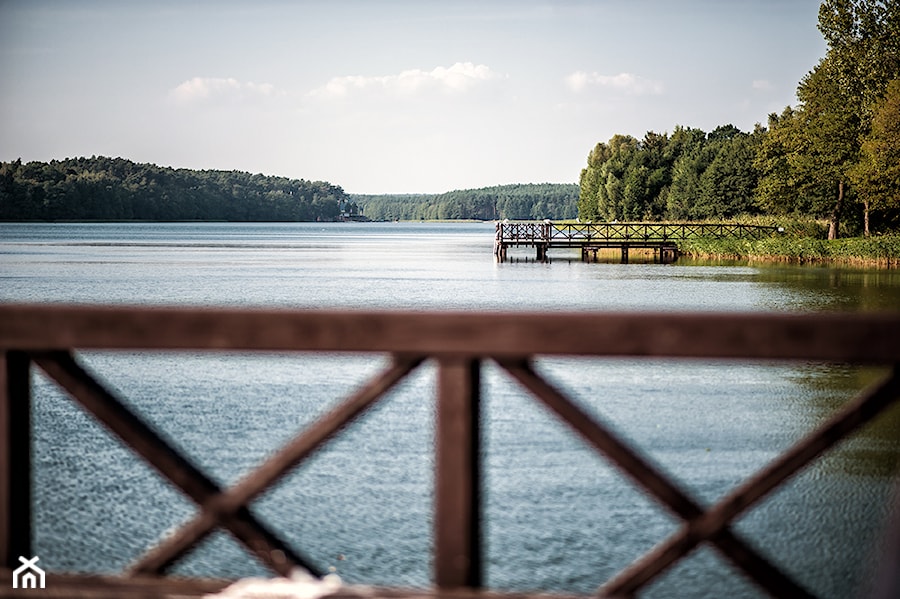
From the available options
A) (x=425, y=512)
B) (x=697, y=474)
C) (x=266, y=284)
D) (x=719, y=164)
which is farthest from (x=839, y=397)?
(x=719, y=164)

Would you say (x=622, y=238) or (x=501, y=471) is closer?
(x=501, y=471)

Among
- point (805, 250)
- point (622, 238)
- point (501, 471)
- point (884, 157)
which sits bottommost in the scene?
point (501, 471)

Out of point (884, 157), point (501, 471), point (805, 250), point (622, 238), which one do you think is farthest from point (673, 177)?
point (501, 471)

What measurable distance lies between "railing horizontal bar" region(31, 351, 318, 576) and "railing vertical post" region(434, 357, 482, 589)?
1.93 ft

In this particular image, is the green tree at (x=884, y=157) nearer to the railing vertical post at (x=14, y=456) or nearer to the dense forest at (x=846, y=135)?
the dense forest at (x=846, y=135)

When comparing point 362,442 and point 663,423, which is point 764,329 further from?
point 663,423

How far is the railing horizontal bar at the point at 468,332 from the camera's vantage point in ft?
10.1

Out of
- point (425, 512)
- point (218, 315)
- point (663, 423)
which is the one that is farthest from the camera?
point (663, 423)

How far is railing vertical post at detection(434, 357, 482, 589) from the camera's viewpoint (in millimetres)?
3266

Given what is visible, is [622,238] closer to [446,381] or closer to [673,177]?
[673,177]

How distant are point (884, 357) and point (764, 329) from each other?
1.06 feet

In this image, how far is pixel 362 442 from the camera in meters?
13.6

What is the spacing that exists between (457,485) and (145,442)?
97 cm

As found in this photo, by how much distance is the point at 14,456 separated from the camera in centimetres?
353
